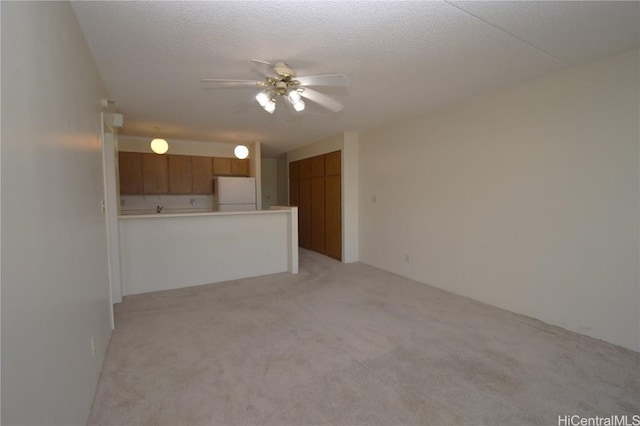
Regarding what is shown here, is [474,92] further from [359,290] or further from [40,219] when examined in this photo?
[40,219]

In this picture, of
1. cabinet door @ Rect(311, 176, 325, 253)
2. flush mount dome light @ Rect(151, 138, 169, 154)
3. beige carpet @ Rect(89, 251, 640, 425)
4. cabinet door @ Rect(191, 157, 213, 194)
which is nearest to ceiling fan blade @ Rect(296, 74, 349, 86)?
beige carpet @ Rect(89, 251, 640, 425)

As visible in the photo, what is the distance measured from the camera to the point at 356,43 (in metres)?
2.17

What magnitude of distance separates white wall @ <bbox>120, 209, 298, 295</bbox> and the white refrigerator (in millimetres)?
1486

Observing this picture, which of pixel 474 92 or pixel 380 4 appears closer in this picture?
pixel 380 4

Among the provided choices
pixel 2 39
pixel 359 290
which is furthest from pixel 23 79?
pixel 359 290

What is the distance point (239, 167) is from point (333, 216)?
Answer: 2295mm

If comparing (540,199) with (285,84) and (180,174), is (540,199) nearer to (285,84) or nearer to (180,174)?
(285,84)

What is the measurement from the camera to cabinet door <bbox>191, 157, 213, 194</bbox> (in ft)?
19.3

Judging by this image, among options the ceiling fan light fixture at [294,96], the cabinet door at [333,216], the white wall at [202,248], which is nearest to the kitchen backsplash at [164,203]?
the white wall at [202,248]

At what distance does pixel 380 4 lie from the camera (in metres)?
1.75

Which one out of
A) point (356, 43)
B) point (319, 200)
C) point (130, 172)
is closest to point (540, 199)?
point (356, 43)

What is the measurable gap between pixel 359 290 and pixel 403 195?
156 cm

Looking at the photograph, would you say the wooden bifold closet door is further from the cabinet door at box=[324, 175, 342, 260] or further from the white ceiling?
the white ceiling

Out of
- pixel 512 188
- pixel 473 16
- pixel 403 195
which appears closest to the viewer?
pixel 473 16
